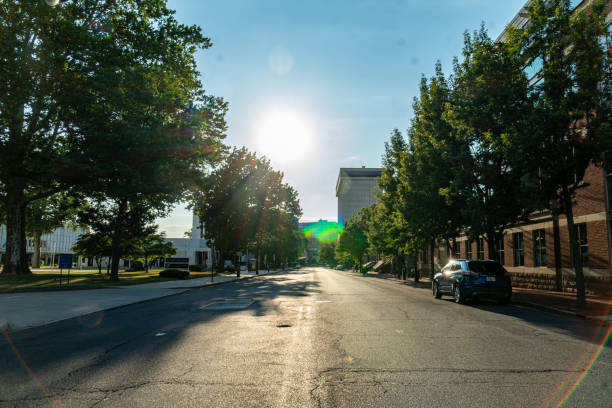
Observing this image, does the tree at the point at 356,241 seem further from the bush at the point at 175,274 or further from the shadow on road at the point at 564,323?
the shadow on road at the point at 564,323

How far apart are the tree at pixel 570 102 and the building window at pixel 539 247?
40.5 ft

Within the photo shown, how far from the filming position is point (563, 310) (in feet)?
44.9

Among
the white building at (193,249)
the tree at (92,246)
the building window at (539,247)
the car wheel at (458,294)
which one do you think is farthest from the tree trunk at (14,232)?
the white building at (193,249)

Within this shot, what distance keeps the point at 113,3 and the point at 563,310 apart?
Answer: 3137cm

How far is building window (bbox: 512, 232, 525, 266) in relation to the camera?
28436mm

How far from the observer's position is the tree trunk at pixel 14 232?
30.4 meters

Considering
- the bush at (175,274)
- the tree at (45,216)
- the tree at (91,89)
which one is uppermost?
the tree at (91,89)

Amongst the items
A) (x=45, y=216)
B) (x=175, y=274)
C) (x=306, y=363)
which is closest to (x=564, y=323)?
(x=306, y=363)

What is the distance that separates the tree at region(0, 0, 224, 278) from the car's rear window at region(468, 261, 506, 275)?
58.2ft

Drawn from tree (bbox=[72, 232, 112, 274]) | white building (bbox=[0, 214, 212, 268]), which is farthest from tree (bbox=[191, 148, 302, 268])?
white building (bbox=[0, 214, 212, 268])

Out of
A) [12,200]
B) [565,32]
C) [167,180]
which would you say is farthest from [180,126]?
[565,32]

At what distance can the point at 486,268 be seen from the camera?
1578 centimetres

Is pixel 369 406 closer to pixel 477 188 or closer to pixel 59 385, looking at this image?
pixel 59 385

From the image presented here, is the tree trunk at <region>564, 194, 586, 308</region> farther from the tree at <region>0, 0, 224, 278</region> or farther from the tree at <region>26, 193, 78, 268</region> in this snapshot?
the tree at <region>26, 193, 78, 268</region>
